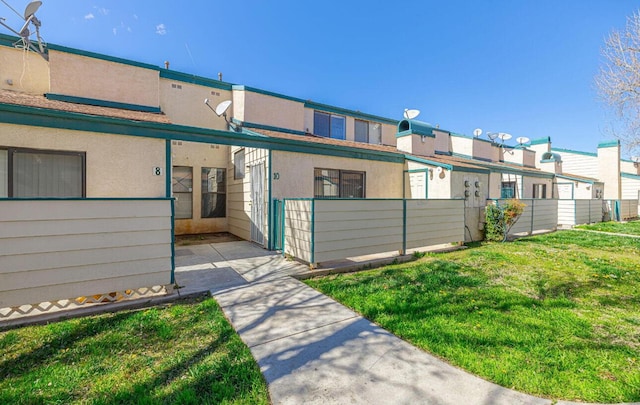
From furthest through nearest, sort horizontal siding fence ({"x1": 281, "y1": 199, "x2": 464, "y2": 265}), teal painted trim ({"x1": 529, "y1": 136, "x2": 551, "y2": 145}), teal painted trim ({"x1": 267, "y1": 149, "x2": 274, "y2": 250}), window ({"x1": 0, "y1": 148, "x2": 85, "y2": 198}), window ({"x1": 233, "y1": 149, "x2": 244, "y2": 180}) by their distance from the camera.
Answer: teal painted trim ({"x1": 529, "y1": 136, "x2": 551, "y2": 145}) → window ({"x1": 233, "y1": 149, "x2": 244, "y2": 180}) → teal painted trim ({"x1": 267, "y1": 149, "x2": 274, "y2": 250}) → horizontal siding fence ({"x1": 281, "y1": 199, "x2": 464, "y2": 265}) → window ({"x1": 0, "y1": 148, "x2": 85, "y2": 198})

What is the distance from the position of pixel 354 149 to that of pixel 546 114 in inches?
440

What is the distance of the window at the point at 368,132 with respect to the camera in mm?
14773

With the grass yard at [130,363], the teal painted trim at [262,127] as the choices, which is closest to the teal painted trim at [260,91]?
the teal painted trim at [262,127]

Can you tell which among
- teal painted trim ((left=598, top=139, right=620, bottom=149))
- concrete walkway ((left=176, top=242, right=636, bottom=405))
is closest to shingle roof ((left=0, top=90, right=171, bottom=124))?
concrete walkway ((left=176, top=242, right=636, bottom=405))

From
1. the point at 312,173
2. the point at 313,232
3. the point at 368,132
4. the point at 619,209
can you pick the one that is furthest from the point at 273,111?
the point at 619,209

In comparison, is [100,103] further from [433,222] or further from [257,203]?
[433,222]

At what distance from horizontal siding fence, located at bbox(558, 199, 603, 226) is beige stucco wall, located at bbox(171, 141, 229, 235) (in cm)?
1703

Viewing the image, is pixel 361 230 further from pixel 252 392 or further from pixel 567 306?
pixel 252 392

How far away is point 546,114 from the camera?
13.8 metres

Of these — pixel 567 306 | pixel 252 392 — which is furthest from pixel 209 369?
pixel 567 306

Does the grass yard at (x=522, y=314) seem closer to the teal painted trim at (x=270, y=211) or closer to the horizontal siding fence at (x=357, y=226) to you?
the horizontal siding fence at (x=357, y=226)

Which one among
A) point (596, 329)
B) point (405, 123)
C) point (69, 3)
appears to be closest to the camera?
point (596, 329)

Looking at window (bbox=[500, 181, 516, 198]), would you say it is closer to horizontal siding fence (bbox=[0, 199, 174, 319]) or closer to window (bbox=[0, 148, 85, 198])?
horizontal siding fence (bbox=[0, 199, 174, 319])

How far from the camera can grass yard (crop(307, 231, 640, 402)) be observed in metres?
2.51
